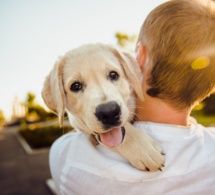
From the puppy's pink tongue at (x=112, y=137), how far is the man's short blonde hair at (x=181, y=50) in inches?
17.7

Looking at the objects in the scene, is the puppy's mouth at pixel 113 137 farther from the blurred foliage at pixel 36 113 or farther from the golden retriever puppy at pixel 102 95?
the blurred foliage at pixel 36 113

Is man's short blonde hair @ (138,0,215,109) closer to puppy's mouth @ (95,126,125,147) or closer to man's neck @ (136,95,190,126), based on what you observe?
man's neck @ (136,95,190,126)

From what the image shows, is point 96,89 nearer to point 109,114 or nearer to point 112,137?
point 109,114

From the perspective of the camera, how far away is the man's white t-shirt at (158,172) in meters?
2.10

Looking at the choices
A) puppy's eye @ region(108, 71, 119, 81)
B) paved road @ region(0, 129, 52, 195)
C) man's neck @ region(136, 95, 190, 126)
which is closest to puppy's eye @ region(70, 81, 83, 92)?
puppy's eye @ region(108, 71, 119, 81)

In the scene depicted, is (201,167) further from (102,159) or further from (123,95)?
(123,95)

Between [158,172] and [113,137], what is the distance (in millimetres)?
541

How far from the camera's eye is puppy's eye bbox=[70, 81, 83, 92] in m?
3.12

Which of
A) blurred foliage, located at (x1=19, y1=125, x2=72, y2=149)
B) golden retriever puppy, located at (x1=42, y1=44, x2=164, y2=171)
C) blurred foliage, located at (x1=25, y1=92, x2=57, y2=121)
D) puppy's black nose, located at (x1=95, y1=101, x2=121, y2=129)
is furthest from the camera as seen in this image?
blurred foliage, located at (x1=25, y1=92, x2=57, y2=121)

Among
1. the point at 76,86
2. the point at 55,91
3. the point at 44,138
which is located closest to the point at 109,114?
the point at 76,86

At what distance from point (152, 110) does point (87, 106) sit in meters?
0.66

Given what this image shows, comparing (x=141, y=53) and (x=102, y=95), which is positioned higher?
(x=141, y=53)

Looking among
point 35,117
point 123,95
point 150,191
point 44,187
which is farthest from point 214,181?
point 35,117

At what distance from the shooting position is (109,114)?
8.61 feet
